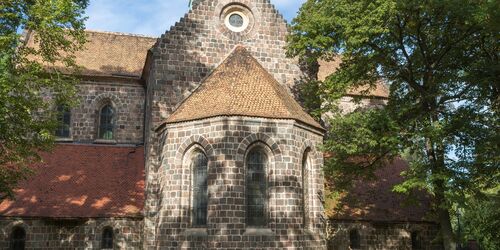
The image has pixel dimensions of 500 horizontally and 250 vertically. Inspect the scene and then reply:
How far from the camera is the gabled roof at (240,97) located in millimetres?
16811

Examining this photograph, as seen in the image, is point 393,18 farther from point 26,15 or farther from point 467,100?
point 26,15

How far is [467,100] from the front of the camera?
17750mm

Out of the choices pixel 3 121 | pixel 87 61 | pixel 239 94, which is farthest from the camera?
pixel 87 61

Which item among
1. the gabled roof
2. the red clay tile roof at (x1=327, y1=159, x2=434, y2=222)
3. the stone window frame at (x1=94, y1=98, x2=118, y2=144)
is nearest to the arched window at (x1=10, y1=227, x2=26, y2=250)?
the stone window frame at (x1=94, y1=98, x2=118, y2=144)

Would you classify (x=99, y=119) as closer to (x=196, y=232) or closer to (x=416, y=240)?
(x=196, y=232)

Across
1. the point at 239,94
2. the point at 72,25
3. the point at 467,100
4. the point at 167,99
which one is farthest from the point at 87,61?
the point at 467,100

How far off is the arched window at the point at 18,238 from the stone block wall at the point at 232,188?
214 inches

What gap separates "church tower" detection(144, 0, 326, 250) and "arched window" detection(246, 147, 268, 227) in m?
0.04

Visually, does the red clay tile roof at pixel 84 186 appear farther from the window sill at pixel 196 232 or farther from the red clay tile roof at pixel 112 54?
the red clay tile roof at pixel 112 54

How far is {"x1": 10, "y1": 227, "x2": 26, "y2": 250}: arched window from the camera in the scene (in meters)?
18.0

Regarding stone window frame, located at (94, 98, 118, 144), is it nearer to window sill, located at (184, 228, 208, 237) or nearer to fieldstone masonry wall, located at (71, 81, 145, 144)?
fieldstone masonry wall, located at (71, 81, 145, 144)

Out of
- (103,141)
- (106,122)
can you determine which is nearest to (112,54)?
(106,122)

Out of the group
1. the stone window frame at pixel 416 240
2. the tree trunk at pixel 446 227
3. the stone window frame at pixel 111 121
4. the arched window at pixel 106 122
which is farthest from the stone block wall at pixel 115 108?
the tree trunk at pixel 446 227

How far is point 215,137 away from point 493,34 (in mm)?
10785
